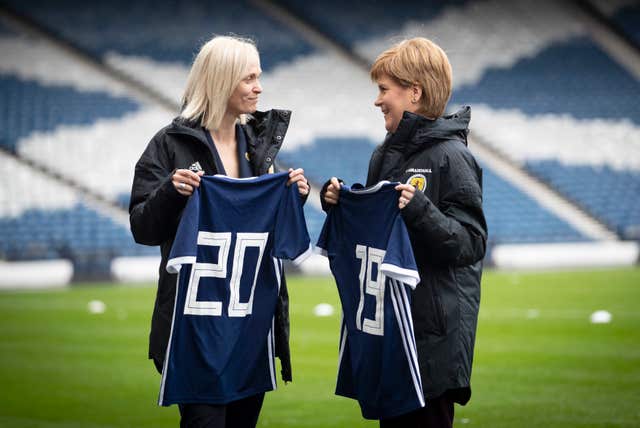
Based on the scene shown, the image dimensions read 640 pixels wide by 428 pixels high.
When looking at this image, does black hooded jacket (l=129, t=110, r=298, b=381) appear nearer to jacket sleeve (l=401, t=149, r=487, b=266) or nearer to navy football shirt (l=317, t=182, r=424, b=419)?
navy football shirt (l=317, t=182, r=424, b=419)

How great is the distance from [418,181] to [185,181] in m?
0.84

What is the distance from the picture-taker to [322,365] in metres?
8.49

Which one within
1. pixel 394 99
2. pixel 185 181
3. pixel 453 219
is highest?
pixel 394 99

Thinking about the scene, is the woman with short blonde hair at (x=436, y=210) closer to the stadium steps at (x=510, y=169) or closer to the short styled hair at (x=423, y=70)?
the short styled hair at (x=423, y=70)

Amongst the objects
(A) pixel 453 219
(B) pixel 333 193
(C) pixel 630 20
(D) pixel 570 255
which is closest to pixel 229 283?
(B) pixel 333 193

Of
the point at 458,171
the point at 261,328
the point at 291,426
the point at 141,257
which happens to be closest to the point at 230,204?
the point at 261,328

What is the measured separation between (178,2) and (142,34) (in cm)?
123

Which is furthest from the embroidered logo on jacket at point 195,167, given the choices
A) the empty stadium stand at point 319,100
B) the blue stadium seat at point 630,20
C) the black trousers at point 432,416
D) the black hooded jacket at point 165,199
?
the blue stadium seat at point 630,20

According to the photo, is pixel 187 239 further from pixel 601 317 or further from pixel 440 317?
pixel 601 317

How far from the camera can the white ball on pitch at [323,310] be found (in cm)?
1175

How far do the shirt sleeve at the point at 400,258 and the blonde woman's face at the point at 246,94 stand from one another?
2.47ft

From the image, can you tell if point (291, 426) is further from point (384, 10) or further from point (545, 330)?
point (384, 10)

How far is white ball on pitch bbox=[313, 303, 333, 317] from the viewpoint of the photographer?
11754 millimetres

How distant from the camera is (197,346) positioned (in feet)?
12.0
